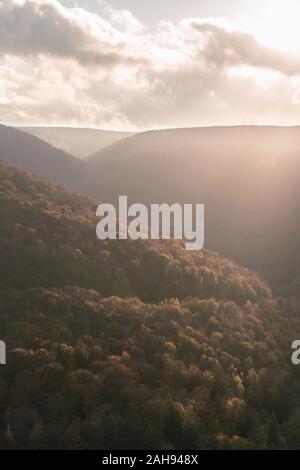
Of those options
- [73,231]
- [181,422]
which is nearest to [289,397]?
[181,422]

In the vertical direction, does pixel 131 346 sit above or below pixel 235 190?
below

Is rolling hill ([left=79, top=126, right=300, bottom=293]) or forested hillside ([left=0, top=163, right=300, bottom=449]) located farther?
rolling hill ([left=79, top=126, right=300, bottom=293])

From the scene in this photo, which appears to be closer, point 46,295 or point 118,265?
point 46,295

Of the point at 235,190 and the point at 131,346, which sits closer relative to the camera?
the point at 131,346

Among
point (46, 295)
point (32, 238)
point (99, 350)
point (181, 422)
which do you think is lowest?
point (181, 422)

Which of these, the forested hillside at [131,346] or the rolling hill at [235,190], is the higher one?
the rolling hill at [235,190]

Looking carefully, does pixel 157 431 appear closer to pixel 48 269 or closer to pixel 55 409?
pixel 55 409

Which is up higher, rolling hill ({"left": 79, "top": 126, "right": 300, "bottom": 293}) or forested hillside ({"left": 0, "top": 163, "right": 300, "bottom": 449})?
rolling hill ({"left": 79, "top": 126, "right": 300, "bottom": 293})

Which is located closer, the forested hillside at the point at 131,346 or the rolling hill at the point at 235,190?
the forested hillside at the point at 131,346
